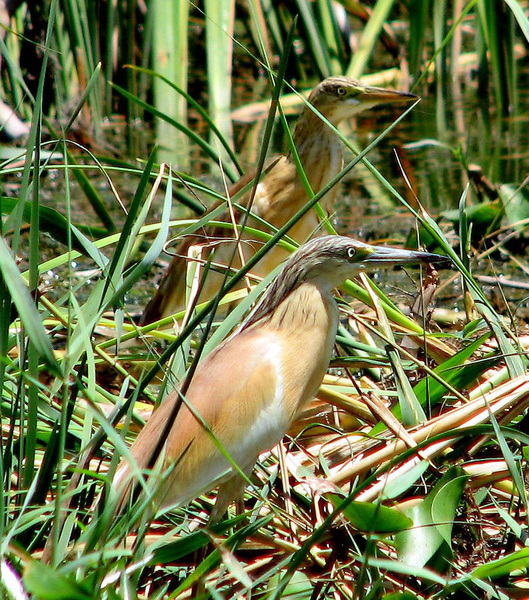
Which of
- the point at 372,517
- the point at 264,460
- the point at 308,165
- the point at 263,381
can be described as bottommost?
the point at 264,460

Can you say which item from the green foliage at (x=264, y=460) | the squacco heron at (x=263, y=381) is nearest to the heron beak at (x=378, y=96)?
the green foliage at (x=264, y=460)

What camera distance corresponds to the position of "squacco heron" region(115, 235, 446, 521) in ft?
5.89

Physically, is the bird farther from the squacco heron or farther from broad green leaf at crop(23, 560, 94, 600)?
broad green leaf at crop(23, 560, 94, 600)

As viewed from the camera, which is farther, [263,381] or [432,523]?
[263,381]

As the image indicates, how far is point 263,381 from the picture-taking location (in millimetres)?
1830

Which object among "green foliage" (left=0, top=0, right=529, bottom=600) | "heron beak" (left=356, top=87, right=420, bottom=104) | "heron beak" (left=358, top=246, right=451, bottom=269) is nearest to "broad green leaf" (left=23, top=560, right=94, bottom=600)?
"green foliage" (left=0, top=0, right=529, bottom=600)

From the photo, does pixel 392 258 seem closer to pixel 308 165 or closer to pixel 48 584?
pixel 48 584

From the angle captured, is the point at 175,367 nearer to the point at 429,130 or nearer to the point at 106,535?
the point at 106,535

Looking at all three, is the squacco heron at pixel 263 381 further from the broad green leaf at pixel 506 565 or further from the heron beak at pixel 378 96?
the heron beak at pixel 378 96

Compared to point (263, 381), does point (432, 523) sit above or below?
below

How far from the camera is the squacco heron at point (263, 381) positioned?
5.89 feet

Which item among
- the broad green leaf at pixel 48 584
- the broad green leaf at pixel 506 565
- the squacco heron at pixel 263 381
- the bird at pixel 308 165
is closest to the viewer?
the broad green leaf at pixel 48 584

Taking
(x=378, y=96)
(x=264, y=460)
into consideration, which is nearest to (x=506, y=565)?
(x=264, y=460)

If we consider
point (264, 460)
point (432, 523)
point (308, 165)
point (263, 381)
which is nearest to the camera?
point (432, 523)
